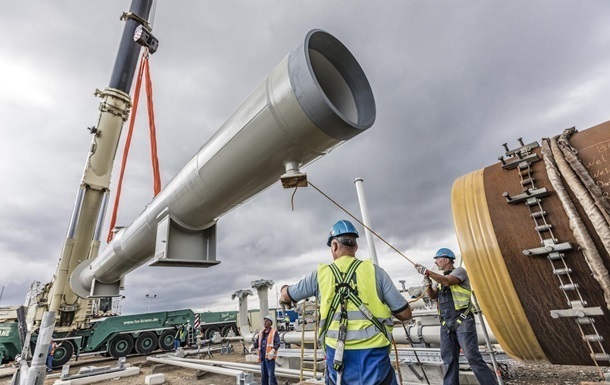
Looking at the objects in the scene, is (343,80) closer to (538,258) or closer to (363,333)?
(538,258)

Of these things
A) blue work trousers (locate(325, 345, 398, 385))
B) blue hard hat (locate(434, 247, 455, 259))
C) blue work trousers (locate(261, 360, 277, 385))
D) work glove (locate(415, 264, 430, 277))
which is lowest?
blue work trousers (locate(261, 360, 277, 385))

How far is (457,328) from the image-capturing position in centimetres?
392

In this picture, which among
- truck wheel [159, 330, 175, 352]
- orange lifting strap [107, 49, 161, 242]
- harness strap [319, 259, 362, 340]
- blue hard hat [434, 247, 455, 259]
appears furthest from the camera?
truck wheel [159, 330, 175, 352]

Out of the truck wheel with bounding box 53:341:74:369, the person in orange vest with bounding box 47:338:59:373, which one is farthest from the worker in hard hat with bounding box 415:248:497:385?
the truck wheel with bounding box 53:341:74:369

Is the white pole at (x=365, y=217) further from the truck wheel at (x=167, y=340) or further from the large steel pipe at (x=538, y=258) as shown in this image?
the truck wheel at (x=167, y=340)

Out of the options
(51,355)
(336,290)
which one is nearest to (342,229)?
(336,290)

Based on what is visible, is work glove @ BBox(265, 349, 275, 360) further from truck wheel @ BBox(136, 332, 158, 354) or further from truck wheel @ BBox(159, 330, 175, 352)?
truck wheel @ BBox(159, 330, 175, 352)

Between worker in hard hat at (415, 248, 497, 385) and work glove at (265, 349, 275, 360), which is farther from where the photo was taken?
work glove at (265, 349, 275, 360)

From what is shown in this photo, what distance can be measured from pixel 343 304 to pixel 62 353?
1515 centimetres

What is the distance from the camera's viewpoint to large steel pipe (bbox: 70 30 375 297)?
6.74ft

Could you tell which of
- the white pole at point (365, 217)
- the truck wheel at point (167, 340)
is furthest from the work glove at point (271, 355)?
the truck wheel at point (167, 340)

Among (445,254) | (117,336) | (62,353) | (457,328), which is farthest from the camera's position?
(117,336)

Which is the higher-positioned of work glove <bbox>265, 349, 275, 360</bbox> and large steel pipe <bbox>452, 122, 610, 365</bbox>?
large steel pipe <bbox>452, 122, 610, 365</bbox>

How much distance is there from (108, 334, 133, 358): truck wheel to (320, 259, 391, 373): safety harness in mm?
15423
